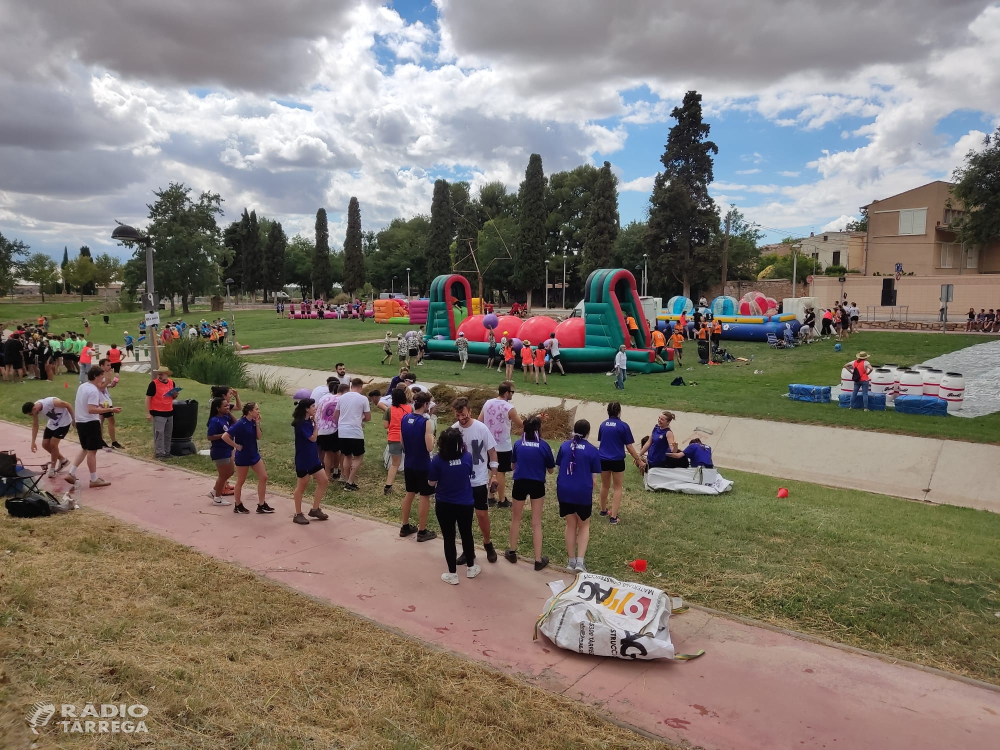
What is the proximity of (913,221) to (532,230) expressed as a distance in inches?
1125

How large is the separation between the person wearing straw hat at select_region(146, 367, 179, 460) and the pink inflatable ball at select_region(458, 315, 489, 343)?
596 inches

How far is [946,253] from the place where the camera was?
47438mm

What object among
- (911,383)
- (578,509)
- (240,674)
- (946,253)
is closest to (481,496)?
(578,509)

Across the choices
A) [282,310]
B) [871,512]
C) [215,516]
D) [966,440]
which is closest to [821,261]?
[282,310]

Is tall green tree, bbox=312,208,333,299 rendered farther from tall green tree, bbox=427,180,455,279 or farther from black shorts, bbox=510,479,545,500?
black shorts, bbox=510,479,545,500

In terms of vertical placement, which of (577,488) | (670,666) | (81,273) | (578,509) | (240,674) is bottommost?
(670,666)

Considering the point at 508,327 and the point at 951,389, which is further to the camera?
the point at 508,327

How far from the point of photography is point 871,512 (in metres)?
8.78

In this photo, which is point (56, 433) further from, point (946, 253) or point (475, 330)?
point (946, 253)

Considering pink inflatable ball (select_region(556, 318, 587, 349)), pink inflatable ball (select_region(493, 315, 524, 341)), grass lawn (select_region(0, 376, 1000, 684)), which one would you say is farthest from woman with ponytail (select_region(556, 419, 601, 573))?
pink inflatable ball (select_region(493, 315, 524, 341))

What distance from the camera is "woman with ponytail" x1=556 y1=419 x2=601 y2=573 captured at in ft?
21.0

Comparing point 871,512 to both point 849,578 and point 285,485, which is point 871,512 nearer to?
point 849,578

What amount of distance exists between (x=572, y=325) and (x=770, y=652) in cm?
1804

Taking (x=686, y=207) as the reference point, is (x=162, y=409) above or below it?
below
